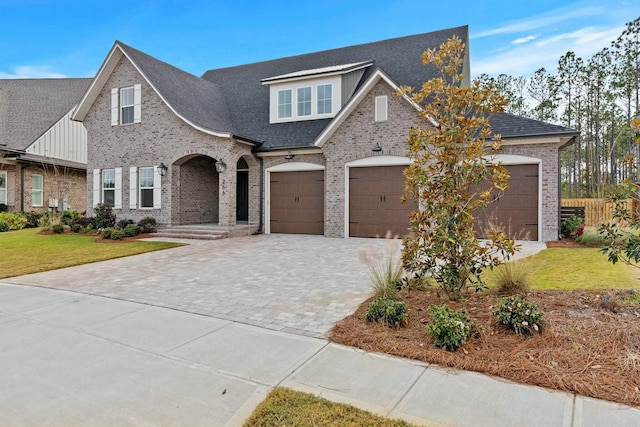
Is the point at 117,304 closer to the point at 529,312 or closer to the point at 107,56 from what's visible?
the point at 529,312

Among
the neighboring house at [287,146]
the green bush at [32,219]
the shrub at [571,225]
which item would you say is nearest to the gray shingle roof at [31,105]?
the green bush at [32,219]

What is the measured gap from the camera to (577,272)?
23.6 feet

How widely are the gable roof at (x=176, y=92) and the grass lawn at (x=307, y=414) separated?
40.1ft

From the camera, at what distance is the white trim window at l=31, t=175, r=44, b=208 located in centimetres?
2064

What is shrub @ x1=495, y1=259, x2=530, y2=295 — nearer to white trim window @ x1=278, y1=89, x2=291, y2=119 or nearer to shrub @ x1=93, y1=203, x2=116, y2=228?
white trim window @ x1=278, y1=89, x2=291, y2=119

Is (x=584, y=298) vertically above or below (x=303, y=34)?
below

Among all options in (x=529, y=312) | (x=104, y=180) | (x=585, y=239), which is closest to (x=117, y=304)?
(x=529, y=312)

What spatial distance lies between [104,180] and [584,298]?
18.1 meters

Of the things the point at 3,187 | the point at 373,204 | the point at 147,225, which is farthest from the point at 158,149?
the point at 3,187

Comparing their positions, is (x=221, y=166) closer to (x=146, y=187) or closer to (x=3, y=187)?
(x=146, y=187)

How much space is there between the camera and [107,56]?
15891 mm

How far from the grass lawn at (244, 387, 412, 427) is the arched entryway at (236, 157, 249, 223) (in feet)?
51.5

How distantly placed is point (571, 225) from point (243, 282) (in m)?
11.3

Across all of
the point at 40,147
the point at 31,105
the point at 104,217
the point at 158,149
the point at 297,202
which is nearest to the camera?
the point at 297,202
